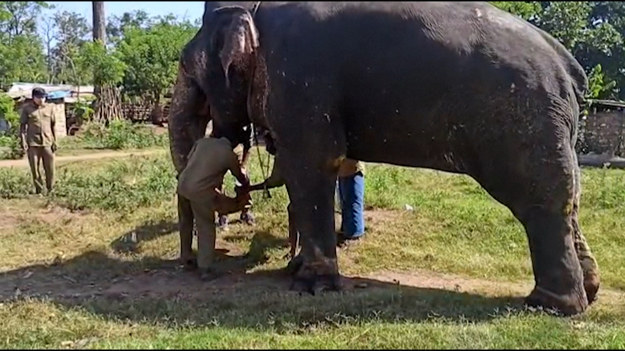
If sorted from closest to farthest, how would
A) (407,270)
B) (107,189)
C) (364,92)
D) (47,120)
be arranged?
(364,92)
(407,270)
(107,189)
(47,120)

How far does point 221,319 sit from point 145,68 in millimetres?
22872

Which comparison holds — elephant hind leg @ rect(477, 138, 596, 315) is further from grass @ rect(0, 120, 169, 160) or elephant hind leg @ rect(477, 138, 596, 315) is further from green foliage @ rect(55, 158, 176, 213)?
grass @ rect(0, 120, 169, 160)

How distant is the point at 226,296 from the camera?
6.72 metres

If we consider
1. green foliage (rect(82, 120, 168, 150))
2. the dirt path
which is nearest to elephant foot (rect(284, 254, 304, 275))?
the dirt path

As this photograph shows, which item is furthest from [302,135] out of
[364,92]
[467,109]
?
[467,109]

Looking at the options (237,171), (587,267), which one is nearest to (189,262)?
(237,171)

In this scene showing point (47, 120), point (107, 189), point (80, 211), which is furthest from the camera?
point (47, 120)

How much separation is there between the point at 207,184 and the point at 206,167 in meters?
0.15

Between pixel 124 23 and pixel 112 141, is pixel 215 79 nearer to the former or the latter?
pixel 112 141

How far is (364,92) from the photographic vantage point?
21.2ft

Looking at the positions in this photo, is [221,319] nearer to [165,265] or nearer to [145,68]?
[165,265]

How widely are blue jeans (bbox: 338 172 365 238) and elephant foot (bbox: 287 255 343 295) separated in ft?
5.96

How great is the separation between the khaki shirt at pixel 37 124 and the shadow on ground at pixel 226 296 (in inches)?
171

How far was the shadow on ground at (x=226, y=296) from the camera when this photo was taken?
5.95 m
